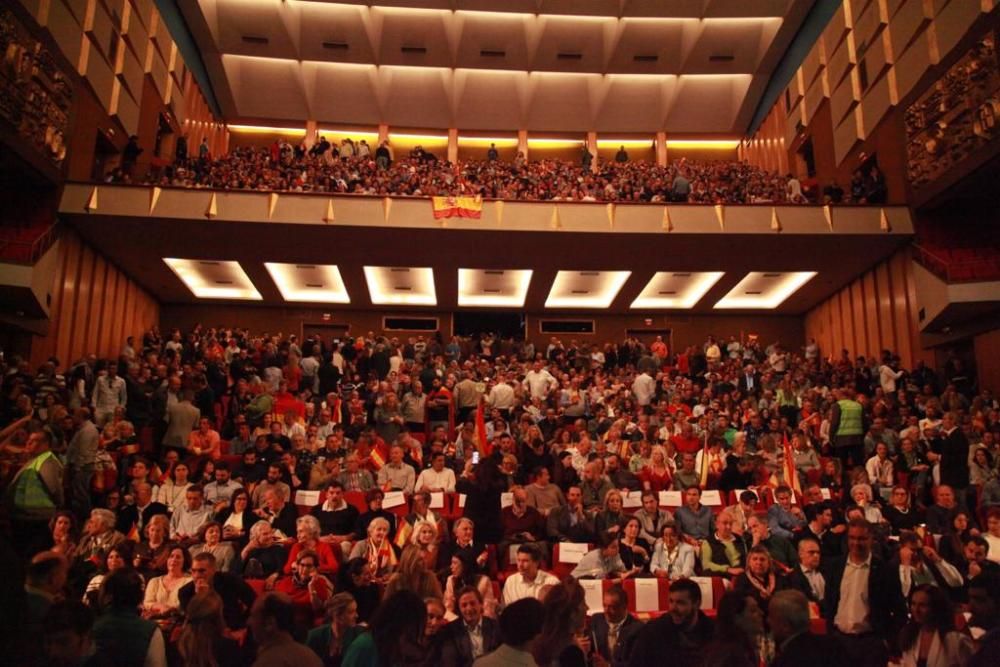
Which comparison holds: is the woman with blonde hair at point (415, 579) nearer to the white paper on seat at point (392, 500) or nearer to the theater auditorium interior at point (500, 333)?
the theater auditorium interior at point (500, 333)

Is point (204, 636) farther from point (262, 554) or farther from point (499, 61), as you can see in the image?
point (499, 61)

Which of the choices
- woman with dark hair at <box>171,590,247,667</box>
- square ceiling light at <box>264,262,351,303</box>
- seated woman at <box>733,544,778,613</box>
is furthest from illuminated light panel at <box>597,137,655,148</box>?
woman with dark hair at <box>171,590,247,667</box>

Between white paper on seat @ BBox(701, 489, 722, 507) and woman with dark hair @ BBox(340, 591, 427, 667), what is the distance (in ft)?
16.5

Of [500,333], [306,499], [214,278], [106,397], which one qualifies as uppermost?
[214,278]

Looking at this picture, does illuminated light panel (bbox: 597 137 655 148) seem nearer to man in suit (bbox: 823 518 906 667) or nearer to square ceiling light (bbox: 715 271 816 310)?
square ceiling light (bbox: 715 271 816 310)

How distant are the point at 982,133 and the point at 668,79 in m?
11.6

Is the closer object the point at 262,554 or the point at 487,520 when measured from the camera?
the point at 262,554

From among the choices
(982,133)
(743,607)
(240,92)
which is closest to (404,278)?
(240,92)

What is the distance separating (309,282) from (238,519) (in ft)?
37.5

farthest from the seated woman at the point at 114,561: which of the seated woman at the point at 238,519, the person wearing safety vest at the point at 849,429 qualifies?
the person wearing safety vest at the point at 849,429

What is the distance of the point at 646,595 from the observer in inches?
215

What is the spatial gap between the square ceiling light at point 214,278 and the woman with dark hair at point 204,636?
13.2 metres

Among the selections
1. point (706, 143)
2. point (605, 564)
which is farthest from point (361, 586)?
point (706, 143)

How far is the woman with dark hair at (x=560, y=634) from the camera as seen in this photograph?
10.0 feet
